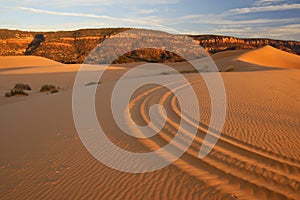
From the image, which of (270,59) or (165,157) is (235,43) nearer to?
(270,59)

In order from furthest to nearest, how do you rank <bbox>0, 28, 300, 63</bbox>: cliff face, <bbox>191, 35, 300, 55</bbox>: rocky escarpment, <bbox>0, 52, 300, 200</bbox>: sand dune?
<bbox>191, 35, 300, 55</bbox>: rocky escarpment < <bbox>0, 28, 300, 63</bbox>: cliff face < <bbox>0, 52, 300, 200</bbox>: sand dune

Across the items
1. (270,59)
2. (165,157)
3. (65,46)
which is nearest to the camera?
(165,157)

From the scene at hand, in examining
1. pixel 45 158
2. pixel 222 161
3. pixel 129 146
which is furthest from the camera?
pixel 129 146

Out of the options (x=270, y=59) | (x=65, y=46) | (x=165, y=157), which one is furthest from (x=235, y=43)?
(x=165, y=157)

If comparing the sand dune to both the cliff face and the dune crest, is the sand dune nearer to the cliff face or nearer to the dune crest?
the dune crest

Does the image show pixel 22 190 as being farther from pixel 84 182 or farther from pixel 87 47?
pixel 87 47

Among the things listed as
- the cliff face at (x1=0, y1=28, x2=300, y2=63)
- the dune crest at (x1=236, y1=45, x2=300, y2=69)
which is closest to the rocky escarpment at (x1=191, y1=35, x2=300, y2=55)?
the cliff face at (x1=0, y1=28, x2=300, y2=63)

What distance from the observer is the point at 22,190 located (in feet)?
13.9

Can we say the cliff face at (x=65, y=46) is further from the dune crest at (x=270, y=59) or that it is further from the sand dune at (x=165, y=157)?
the sand dune at (x=165, y=157)

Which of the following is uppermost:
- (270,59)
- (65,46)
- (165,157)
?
(65,46)

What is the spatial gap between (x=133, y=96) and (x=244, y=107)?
5038 mm

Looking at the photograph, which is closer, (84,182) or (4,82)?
(84,182)

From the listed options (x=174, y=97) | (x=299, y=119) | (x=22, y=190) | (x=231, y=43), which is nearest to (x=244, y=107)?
(x=299, y=119)

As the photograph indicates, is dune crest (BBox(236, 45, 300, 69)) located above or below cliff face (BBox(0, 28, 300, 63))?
below
